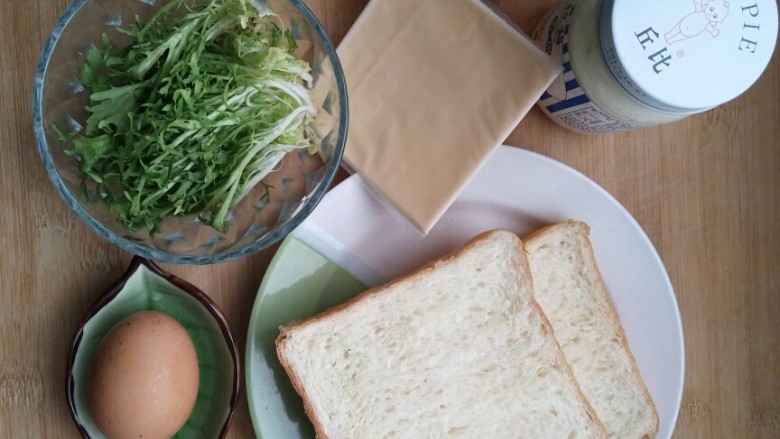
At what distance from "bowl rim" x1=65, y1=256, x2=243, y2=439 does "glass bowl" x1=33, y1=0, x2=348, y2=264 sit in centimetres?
10

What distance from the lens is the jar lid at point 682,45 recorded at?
0.75 metres

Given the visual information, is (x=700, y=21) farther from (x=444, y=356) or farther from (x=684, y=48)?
(x=444, y=356)

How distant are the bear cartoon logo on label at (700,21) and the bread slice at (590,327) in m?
0.34

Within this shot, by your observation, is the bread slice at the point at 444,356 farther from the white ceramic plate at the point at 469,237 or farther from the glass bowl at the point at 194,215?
the glass bowl at the point at 194,215

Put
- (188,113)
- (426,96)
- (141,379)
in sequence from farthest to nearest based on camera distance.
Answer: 1. (426,96)
2. (141,379)
3. (188,113)

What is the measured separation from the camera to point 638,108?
810 millimetres

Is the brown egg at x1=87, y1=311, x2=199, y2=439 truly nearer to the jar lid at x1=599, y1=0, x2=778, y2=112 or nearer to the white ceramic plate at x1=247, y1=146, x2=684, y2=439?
the white ceramic plate at x1=247, y1=146, x2=684, y2=439

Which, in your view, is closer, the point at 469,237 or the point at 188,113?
the point at 188,113

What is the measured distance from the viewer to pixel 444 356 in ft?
3.17

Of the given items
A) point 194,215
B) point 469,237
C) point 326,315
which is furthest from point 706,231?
point 194,215

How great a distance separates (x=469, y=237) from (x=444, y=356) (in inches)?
7.2

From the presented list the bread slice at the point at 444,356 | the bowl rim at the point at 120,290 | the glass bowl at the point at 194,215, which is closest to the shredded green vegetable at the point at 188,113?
the glass bowl at the point at 194,215

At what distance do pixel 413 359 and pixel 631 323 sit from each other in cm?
34

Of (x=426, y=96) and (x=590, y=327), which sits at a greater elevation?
(x=426, y=96)
